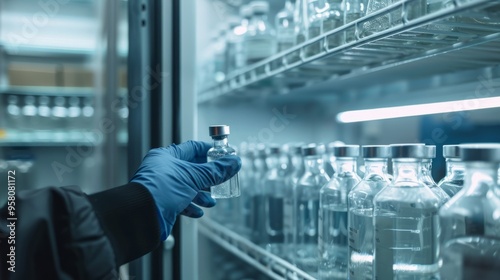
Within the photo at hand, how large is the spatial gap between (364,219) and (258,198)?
713 millimetres

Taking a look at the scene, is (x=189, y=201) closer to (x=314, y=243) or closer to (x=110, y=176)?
(x=314, y=243)

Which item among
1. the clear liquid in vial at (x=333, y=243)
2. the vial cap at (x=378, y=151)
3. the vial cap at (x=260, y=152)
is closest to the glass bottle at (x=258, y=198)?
the vial cap at (x=260, y=152)

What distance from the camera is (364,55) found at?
1.04 meters

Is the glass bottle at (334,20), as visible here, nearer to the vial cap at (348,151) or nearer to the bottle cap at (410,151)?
the vial cap at (348,151)

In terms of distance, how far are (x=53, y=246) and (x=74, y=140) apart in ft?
8.60

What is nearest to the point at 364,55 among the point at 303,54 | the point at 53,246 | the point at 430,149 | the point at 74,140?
the point at 303,54

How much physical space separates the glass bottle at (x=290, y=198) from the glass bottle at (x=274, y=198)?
0.05 meters

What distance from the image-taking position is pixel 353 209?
2.99 feet

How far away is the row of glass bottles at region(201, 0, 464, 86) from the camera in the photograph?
0.82m

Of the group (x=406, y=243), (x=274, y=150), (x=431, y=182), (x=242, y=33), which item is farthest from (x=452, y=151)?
(x=242, y=33)

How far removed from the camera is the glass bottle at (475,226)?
58cm

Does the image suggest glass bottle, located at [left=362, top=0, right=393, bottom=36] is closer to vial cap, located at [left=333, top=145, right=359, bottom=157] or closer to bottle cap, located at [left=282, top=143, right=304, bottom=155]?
vial cap, located at [left=333, top=145, right=359, bottom=157]

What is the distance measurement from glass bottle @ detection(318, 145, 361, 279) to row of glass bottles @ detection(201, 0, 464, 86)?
12.2 inches

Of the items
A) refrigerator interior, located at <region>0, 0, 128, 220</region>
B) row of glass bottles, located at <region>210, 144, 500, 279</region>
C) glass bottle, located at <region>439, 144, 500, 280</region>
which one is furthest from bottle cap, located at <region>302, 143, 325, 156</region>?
refrigerator interior, located at <region>0, 0, 128, 220</region>
